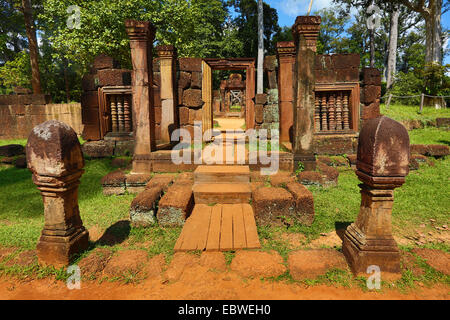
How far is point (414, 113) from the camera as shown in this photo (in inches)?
488

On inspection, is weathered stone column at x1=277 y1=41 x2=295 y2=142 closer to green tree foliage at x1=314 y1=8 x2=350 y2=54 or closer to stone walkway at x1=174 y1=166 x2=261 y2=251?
stone walkway at x1=174 y1=166 x2=261 y2=251

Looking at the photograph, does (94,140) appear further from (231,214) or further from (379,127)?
(379,127)

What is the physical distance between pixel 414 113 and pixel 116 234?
14351 mm

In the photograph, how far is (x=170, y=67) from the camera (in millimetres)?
7383

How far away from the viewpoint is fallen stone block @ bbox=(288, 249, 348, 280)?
245 centimetres

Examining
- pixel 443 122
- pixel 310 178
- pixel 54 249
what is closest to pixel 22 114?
pixel 54 249

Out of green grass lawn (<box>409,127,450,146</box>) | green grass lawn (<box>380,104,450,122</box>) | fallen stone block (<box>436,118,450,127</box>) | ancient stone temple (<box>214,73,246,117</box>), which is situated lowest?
green grass lawn (<box>409,127,450,146</box>)

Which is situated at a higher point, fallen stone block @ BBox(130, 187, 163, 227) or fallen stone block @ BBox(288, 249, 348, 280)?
fallen stone block @ BBox(130, 187, 163, 227)

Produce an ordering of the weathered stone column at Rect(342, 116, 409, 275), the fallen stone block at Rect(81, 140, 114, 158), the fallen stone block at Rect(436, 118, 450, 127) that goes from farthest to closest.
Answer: the fallen stone block at Rect(436, 118, 450, 127), the fallen stone block at Rect(81, 140, 114, 158), the weathered stone column at Rect(342, 116, 409, 275)

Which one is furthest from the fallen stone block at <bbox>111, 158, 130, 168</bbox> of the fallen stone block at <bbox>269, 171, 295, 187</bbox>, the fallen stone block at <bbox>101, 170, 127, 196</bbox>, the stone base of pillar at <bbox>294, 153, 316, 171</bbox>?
the stone base of pillar at <bbox>294, 153, 316, 171</bbox>

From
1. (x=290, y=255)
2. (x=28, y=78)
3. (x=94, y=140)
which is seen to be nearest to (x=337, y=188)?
(x=290, y=255)

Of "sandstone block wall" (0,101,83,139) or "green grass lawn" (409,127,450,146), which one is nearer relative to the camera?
"green grass lawn" (409,127,450,146)

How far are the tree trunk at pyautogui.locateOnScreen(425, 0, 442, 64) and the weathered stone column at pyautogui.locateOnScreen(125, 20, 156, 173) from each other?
631 inches

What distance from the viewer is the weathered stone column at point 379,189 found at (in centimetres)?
227
